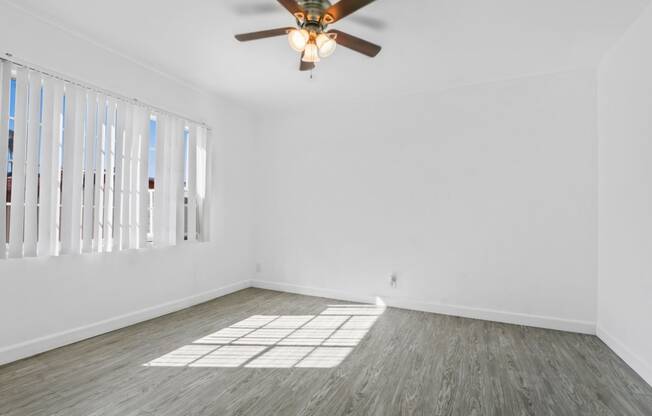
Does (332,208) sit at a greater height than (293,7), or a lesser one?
lesser

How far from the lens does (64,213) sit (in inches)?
109

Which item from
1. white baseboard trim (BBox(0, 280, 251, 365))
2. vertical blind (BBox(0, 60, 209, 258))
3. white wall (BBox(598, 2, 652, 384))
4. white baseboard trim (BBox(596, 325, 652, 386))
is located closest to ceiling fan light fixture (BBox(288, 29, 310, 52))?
vertical blind (BBox(0, 60, 209, 258))

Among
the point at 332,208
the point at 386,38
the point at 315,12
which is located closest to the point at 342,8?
the point at 315,12

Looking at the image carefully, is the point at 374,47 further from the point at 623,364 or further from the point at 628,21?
the point at 623,364

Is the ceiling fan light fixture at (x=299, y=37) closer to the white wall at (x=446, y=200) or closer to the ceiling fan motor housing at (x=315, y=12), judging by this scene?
the ceiling fan motor housing at (x=315, y=12)

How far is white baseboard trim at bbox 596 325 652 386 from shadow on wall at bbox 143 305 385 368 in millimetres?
2041

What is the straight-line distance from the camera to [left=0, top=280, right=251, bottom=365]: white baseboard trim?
253 cm

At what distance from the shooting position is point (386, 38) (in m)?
2.83

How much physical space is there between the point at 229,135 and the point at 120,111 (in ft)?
5.11

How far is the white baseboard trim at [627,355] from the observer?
7.63 ft

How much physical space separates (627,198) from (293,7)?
114 inches

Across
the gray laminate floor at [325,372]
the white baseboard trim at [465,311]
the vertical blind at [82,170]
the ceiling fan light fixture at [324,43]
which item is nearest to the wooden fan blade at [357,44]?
the ceiling fan light fixture at [324,43]

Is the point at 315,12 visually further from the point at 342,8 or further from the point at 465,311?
the point at 465,311

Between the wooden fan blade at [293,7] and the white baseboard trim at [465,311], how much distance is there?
3.21 m
